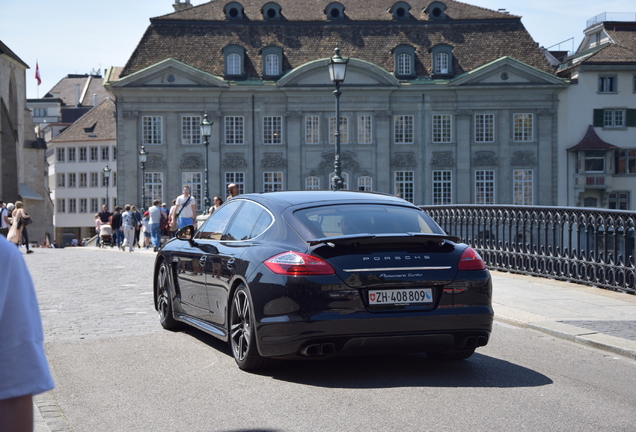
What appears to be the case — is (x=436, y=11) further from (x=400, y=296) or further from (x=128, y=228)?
(x=400, y=296)

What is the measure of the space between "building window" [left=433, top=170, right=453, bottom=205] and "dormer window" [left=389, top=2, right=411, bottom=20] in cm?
1222

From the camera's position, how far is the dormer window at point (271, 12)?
67.4 meters

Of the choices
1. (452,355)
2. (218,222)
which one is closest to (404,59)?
(218,222)

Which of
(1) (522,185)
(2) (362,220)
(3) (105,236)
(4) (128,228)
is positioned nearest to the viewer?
(2) (362,220)

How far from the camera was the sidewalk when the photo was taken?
9102 mm

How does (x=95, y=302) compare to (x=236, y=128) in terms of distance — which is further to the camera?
(x=236, y=128)

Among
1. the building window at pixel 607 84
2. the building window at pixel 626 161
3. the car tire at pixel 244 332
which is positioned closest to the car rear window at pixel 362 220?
the car tire at pixel 244 332

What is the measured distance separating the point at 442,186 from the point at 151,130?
806 inches

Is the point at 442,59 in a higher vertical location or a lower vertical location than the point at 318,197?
higher

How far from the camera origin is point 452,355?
7.91 metres

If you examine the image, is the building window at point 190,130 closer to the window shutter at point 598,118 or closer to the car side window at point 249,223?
the window shutter at point 598,118

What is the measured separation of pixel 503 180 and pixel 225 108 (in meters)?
19.9

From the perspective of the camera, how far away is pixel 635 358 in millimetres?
8148

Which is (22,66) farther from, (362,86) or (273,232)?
(273,232)
